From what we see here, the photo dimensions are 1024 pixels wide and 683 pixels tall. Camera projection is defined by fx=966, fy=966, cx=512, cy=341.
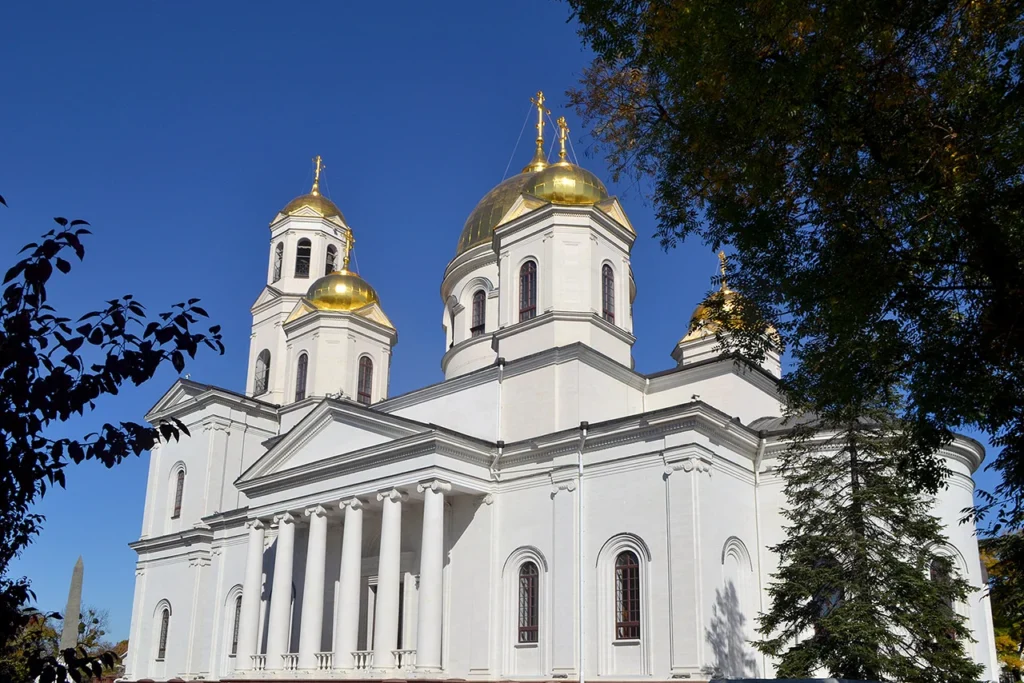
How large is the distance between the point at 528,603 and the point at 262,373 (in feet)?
56.5

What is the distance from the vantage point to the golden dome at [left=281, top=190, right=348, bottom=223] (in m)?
37.4

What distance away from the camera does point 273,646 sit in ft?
79.9

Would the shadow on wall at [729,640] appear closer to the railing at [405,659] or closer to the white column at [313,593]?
the railing at [405,659]

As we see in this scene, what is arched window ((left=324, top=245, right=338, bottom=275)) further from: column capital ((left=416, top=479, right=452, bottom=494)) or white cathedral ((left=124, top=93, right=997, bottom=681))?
column capital ((left=416, top=479, right=452, bottom=494))

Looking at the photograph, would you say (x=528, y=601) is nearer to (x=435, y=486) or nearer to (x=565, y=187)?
(x=435, y=486)

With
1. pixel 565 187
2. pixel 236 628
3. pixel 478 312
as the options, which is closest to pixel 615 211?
pixel 565 187

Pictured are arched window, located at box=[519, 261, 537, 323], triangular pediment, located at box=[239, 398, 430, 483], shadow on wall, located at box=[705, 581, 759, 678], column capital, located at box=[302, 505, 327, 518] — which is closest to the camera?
shadow on wall, located at box=[705, 581, 759, 678]

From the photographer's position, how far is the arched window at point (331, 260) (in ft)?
123

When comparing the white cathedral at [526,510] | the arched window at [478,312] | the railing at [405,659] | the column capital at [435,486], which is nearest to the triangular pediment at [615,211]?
the white cathedral at [526,510]

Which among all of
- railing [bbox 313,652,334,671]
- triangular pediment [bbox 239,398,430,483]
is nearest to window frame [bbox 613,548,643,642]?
triangular pediment [bbox 239,398,430,483]

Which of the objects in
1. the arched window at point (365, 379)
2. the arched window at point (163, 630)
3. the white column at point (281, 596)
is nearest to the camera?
the white column at point (281, 596)

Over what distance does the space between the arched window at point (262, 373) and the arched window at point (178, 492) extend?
3.87 m

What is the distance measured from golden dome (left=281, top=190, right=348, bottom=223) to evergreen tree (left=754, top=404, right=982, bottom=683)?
2364 centimetres

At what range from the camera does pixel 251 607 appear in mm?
25656
